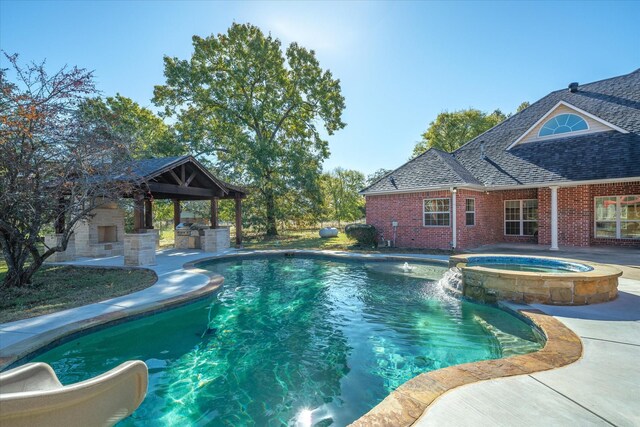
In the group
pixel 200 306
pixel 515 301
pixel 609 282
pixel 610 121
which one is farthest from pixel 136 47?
pixel 610 121

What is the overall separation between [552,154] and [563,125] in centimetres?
167

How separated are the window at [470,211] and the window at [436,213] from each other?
91 cm

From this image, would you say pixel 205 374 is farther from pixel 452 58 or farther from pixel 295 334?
pixel 452 58

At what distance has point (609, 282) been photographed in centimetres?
566

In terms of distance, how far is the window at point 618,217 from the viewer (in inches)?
478

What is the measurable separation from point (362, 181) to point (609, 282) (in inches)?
1468

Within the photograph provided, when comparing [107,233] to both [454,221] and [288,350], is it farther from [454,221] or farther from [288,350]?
[454,221]

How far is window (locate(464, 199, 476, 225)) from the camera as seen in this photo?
1360 cm

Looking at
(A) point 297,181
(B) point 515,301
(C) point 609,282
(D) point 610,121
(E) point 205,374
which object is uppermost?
(D) point 610,121

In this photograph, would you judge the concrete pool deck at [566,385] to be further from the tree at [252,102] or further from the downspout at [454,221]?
the tree at [252,102]

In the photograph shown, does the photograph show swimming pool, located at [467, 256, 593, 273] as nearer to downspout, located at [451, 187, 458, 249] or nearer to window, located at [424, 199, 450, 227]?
downspout, located at [451, 187, 458, 249]

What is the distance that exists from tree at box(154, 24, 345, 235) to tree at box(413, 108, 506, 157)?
33.4 feet

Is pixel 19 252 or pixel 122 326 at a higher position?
pixel 19 252

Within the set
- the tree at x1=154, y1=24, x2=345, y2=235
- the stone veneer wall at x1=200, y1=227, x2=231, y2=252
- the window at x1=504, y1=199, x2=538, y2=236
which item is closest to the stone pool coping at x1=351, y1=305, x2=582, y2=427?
the window at x1=504, y1=199, x2=538, y2=236
